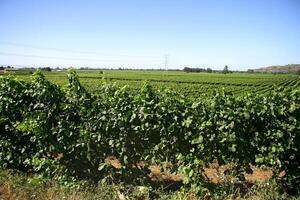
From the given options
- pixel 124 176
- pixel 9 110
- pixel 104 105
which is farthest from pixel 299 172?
pixel 9 110

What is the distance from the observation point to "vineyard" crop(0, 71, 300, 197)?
5.58 meters

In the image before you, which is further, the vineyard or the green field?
the green field

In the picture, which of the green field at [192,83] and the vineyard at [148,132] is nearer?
the vineyard at [148,132]

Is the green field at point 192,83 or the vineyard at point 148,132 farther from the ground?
the vineyard at point 148,132

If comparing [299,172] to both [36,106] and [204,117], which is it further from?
[36,106]

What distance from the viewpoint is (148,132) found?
594cm

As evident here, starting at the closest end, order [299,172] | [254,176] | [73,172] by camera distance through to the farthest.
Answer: [299,172]
[73,172]
[254,176]

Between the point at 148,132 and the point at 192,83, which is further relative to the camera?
the point at 192,83

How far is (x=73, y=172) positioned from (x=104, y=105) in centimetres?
142

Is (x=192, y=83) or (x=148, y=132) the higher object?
(x=148, y=132)

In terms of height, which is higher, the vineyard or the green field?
the vineyard

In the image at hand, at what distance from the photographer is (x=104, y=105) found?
20.5 ft

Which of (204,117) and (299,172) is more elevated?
(204,117)

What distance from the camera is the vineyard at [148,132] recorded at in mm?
5582
